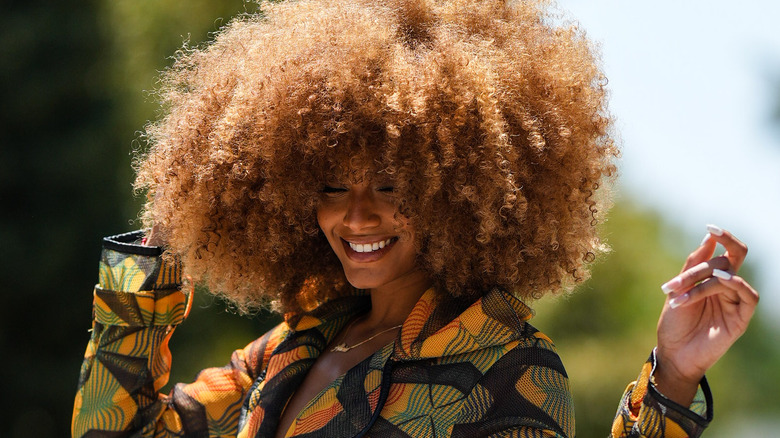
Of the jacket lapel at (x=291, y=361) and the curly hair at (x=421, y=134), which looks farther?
the jacket lapel at (x=291, y=361)

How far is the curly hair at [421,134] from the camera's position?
241cm

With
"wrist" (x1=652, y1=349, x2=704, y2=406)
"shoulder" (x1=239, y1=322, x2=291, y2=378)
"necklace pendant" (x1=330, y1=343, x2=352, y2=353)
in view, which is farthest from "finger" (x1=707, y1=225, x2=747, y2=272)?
"shoulder" (x1=239, y1=322, x2=291, y2=378)

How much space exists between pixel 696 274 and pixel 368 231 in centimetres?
89

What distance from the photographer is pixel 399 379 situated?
2475mm

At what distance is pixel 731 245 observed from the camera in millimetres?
2281

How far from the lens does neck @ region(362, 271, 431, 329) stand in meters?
2.76

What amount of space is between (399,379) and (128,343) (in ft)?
3.57

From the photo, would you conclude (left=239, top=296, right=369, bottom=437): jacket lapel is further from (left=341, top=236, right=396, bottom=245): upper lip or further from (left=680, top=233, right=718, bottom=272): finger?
(left=680, top=233, right=718, bottom=272): finger

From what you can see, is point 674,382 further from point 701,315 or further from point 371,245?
point 371,245

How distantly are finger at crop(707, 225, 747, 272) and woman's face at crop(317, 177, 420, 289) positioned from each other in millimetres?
816

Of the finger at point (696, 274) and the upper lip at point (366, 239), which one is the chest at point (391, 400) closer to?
the upper lip at point (366, 239)

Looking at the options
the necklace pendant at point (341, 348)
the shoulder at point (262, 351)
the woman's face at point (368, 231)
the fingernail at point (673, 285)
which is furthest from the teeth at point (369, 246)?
the fingernail at point (673, 285)

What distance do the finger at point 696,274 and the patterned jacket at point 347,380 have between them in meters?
0.23

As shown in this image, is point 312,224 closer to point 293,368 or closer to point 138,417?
point 293,368
